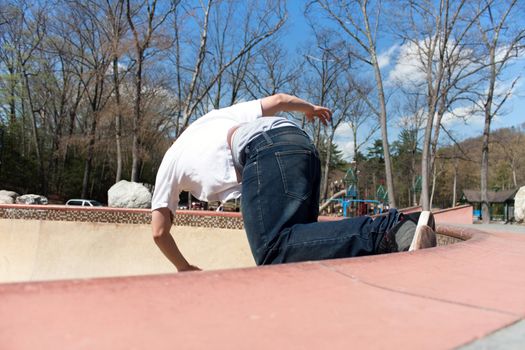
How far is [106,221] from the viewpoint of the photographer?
550cm

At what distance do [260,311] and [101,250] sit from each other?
16.6 ft

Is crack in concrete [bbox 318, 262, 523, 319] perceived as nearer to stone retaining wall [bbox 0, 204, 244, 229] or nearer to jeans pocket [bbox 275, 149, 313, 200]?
jeans pocket [bbox 275, 149, 313, 200]

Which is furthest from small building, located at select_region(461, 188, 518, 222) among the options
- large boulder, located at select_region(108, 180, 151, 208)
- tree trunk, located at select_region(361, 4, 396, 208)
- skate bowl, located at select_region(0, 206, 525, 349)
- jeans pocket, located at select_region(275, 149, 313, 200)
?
skate bowl, located at select_region(0, 206, 525, 349)

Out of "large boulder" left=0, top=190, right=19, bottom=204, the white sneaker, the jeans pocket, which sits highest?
the jeans pocket

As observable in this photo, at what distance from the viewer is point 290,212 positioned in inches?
66.5

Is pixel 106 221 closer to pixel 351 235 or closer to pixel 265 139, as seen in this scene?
pixel 265 139

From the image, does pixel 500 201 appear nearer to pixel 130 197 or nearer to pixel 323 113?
pixel 130 197

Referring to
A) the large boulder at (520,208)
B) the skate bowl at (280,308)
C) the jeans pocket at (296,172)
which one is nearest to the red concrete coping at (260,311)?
the skate bowl at (280,308)

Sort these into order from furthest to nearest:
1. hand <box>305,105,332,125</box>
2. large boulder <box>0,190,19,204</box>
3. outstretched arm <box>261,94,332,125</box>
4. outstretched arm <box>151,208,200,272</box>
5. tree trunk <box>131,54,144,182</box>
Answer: tree trunk <box>131,54,144,182</box> < large boulder <box>0,190,19,204</box> < hand <box>305,105,332,125</box> < outstretched arm <box>261,94,332,125</box> < outstretched arm <box>151,208,200,272</box>

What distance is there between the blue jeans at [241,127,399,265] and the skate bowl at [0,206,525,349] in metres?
0.22

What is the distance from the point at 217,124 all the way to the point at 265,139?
29 cm

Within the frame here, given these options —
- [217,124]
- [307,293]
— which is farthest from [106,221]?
[307,293]

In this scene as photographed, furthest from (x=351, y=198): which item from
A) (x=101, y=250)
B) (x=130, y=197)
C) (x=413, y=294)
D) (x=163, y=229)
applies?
(x=413, y=294)

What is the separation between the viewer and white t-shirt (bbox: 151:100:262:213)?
1.82 m
